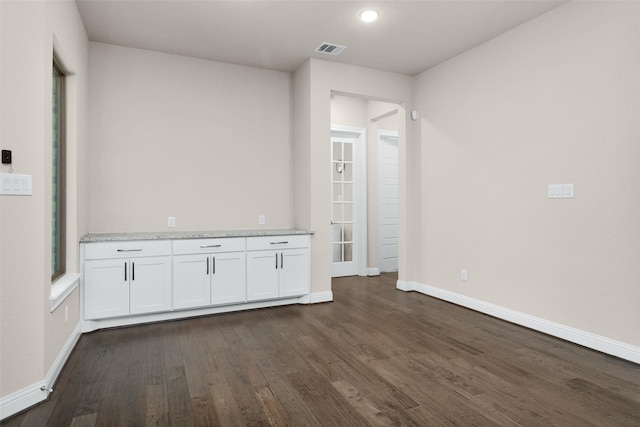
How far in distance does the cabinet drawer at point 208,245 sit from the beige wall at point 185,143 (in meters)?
0.53

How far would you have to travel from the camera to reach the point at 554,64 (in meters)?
3.28

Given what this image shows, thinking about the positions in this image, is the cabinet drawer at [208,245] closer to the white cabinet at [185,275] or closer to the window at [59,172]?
the white cabinet at [185,275]

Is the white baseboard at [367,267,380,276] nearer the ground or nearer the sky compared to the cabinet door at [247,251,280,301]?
nearer the ground

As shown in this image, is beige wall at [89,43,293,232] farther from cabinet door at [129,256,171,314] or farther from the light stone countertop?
cabinet door at [129,256,171,314]

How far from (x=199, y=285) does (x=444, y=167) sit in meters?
3.02

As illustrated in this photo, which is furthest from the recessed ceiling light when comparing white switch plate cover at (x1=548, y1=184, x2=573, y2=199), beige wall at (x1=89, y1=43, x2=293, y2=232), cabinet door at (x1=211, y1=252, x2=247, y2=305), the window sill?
the window sill

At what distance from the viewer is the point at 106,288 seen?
3408mm

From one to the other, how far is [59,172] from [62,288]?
999mm

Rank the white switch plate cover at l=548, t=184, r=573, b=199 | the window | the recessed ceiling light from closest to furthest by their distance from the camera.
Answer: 1. the window
2. the white switch plate cover at l=548, t=184, r=573, b=199
3. the recessed ceiling light

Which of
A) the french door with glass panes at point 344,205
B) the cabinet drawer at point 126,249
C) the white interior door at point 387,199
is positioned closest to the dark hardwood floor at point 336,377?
the cabinet drawer at point 126,249

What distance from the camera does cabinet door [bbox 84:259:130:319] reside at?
11.0ft

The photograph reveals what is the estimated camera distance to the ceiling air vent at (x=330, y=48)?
13.1ft

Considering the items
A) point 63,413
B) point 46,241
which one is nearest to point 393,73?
point 46,241

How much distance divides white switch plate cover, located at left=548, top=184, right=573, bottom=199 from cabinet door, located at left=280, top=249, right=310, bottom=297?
2.46 m
